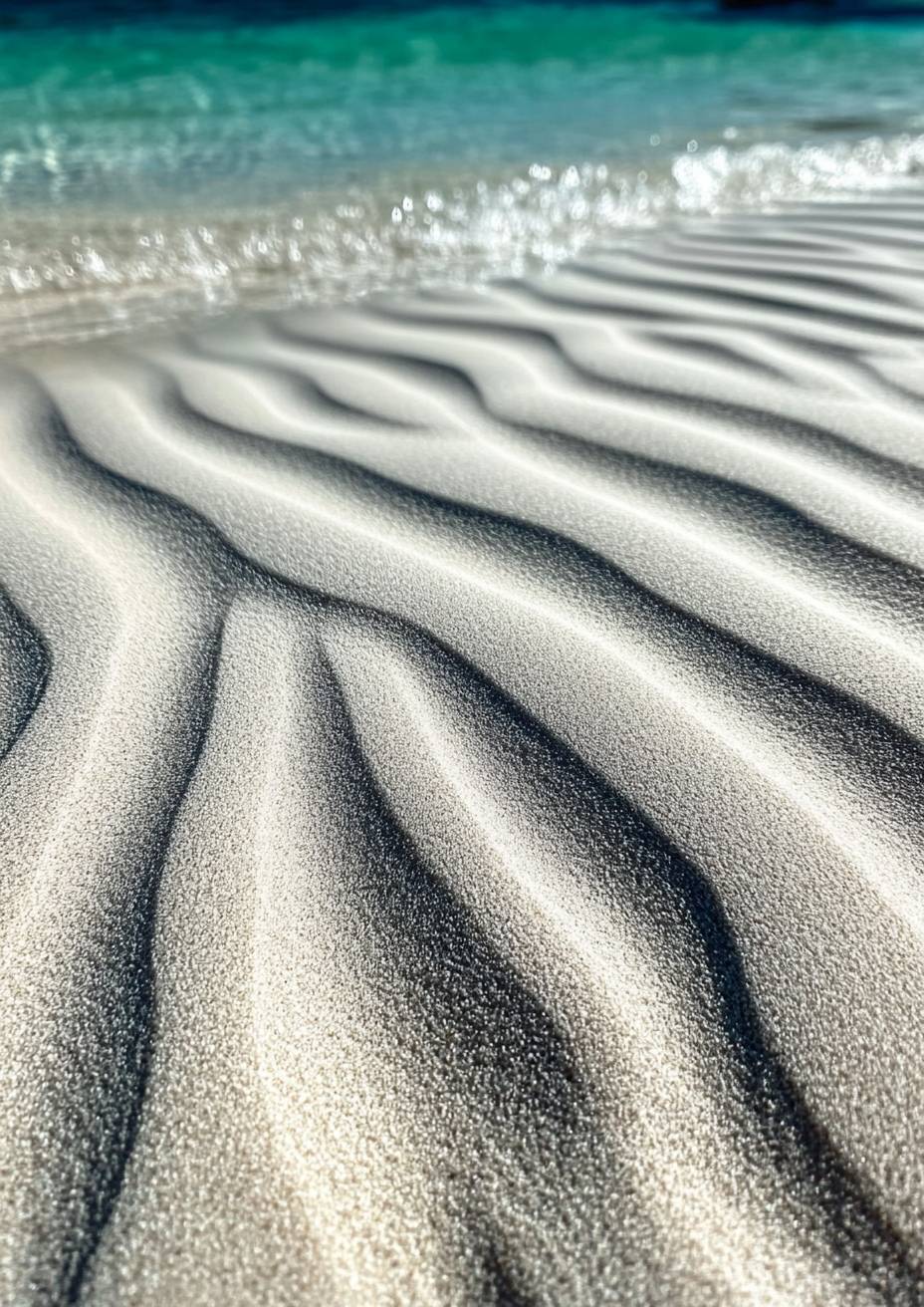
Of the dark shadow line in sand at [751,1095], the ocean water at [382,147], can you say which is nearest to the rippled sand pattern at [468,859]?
the dark shadow line in sand at [751,1095]

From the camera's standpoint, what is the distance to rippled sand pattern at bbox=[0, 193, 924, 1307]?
2.19 ft

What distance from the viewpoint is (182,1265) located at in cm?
65

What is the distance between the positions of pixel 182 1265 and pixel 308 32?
10004 mm

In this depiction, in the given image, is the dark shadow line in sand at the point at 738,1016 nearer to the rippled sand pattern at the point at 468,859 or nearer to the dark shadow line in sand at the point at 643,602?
the rippled sand pattern at the point at 468,859

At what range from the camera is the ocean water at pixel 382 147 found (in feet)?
10.1

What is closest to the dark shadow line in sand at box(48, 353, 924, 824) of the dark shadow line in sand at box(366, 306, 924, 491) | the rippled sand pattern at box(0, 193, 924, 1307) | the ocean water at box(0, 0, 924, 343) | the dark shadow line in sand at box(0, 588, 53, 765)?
the rippled sand pattern at box(0, 193, 924, 1307)

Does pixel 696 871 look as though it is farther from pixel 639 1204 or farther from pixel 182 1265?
pixel 182 1265

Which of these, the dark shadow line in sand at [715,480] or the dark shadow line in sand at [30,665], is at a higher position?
the dark shadow line in sand at [715,480]

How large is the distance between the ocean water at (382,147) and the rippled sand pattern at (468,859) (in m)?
1.34

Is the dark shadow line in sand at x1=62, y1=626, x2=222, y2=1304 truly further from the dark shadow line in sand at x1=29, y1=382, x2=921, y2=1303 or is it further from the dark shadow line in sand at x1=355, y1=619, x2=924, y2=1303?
the dark shadow line in sand at x1=355, y1=619, x2=924, y2=1303

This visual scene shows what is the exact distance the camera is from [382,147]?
4.75 m

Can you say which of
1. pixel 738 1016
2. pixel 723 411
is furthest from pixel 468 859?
pixel 723 411

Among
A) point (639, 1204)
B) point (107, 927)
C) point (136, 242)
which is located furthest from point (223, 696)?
point (136, 242)

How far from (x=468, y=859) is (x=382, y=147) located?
4537 mm
